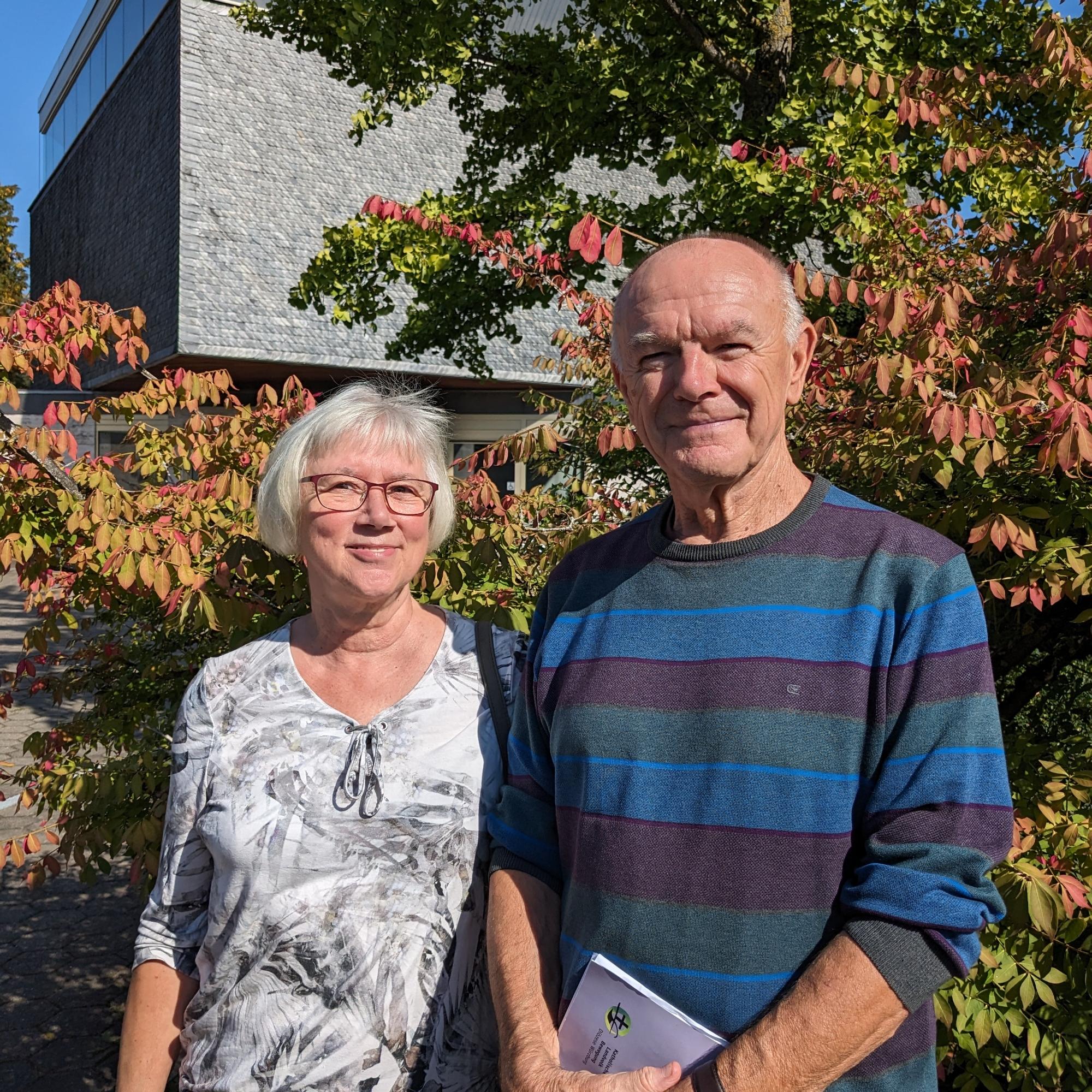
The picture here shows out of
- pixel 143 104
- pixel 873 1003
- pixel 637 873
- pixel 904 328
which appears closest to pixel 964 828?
pixel 873 1003

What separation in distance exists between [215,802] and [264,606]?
45.4 inches

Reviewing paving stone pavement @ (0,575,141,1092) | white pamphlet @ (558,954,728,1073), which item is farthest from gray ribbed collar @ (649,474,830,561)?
paving stone pavement @ (0,575,141,1092)

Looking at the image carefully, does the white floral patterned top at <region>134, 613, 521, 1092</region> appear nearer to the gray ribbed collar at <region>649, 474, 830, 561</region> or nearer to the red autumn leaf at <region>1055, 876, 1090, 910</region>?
the gray ribbed collar at <region>649, 474, 830, 561</region>

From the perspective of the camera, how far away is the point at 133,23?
23922mm

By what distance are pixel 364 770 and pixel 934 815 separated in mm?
1060

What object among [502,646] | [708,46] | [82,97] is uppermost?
[82,97]

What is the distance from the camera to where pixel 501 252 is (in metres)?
4.75

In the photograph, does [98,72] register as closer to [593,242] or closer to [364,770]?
[593,242]

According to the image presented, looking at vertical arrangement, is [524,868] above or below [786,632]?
below

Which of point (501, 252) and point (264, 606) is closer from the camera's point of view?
point (264, 606)

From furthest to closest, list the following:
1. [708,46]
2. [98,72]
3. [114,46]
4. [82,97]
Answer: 1. [82,97]
2. [98,72]
3. [114,46]
4. [708,46]

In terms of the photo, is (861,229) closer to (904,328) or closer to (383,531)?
(904,328)

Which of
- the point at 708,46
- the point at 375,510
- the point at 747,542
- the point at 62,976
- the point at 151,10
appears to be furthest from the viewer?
the point at 151,10

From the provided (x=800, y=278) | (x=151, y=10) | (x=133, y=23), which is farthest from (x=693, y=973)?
(x=133, y=23)
